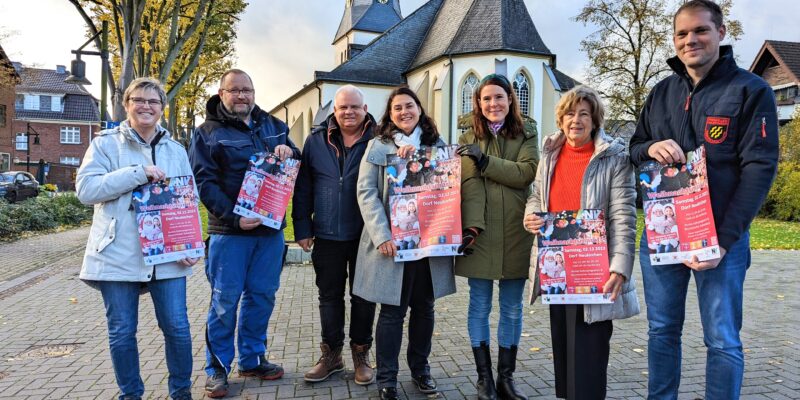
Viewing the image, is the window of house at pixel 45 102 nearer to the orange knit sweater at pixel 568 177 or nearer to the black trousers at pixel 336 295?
the black trousers at pixel 336 295

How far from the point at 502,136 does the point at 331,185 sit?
135 cm

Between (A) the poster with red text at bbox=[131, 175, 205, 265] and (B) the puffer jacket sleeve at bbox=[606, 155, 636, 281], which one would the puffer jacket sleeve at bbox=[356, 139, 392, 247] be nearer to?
(A) the poster with red text at bbox=[131, 175, 205, 265]

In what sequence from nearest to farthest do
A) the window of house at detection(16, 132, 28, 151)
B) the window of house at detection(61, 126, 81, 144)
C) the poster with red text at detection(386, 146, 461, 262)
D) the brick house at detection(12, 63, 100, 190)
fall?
the poster with red text at detection(386, 146, 461, 262) → the window of house at detection(16, 132, 28, 151) → the brick house at detection(12, 63, 100, 190) → the window of house at detection(61, 126, 81, 144)

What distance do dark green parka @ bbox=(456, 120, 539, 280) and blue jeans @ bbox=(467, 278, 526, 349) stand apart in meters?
0.13

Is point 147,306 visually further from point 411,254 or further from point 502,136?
point 502,136

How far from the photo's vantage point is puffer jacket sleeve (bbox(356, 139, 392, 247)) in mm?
3641

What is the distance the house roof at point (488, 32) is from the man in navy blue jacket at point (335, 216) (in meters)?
29.8

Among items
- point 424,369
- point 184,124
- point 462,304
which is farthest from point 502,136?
point 184,124

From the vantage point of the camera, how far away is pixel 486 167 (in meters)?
3.60

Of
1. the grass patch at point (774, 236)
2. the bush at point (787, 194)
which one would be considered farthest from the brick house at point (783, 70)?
the grass patch at point (774, 236)

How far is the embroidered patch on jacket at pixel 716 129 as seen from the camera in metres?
2.74

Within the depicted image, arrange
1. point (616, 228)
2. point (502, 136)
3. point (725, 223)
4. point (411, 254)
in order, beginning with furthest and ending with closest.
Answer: point (502, 136) < point (411, 254) < point (616, 228) < point (725, 223)

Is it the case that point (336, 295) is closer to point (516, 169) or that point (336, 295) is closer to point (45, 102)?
point (516, 169)

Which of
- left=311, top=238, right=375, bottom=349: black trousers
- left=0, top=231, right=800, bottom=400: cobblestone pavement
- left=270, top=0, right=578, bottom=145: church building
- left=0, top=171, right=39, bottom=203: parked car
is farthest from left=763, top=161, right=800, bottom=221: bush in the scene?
left=0, top=171, right=39, bottom=203: parked car
